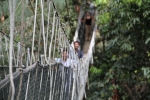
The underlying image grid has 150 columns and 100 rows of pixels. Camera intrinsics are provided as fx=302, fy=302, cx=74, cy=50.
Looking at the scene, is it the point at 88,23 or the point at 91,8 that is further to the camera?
the point at 88,23

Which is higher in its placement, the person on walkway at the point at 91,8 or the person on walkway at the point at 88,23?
the person on walkway at the point at 91,8

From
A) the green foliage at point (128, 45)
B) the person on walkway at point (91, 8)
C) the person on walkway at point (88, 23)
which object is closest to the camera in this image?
the green foliage at point (128, 45)

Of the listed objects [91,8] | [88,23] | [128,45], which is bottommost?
[128,45]

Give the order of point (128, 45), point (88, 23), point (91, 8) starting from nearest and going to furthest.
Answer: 1. point (128, 45)
2. point (91, 8)
3. point (88, 23)

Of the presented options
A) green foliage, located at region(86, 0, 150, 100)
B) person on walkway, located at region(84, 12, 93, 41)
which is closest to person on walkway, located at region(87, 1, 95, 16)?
person on walkway, located at region(84, 12, 93, 41)

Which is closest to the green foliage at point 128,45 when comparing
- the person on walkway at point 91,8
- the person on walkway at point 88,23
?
the person on walkway at point 91,8

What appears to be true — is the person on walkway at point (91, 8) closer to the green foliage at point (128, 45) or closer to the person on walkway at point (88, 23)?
the person on walkway at point (88, 23)

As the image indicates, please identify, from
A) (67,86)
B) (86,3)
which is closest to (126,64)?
(67,86)

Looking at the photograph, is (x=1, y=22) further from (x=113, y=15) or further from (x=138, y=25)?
(x=138, y=25)

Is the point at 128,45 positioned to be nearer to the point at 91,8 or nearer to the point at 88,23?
the point at 91,8

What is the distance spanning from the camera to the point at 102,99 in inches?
151

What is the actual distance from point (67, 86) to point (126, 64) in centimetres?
161

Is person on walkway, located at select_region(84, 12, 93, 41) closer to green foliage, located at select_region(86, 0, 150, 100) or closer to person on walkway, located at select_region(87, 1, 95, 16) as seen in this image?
person on walkway, located at select_region(87, 1, 95, 16)

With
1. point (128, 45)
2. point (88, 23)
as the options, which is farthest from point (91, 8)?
point (128, 45)
